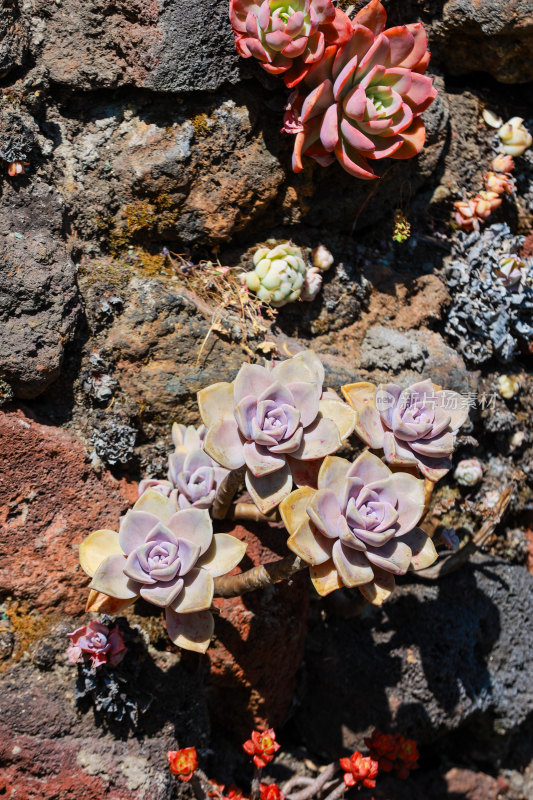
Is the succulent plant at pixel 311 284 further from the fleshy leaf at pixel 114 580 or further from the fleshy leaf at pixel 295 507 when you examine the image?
the fleshy leaf at pixel 114 580

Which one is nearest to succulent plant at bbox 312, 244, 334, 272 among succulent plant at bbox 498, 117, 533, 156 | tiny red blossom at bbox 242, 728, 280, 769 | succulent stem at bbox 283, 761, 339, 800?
succulent plant at bbox 498, 117, 533, 156

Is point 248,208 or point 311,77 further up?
point 311,77

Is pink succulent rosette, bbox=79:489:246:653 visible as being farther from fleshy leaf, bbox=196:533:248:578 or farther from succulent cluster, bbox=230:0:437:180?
succulent cluster, bbox=230:0:437:180

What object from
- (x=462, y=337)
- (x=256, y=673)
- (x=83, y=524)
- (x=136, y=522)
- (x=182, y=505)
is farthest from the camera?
(x=462, y=337)

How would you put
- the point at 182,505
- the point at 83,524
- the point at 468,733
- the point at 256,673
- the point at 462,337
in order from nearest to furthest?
the point at 182,505 < the point at 83,524 < the point at 256,673 < the point at 462,337 < the point at 468,733

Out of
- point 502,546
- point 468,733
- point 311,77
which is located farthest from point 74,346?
point 468,733

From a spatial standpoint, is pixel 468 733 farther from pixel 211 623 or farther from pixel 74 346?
pixel 74 346
